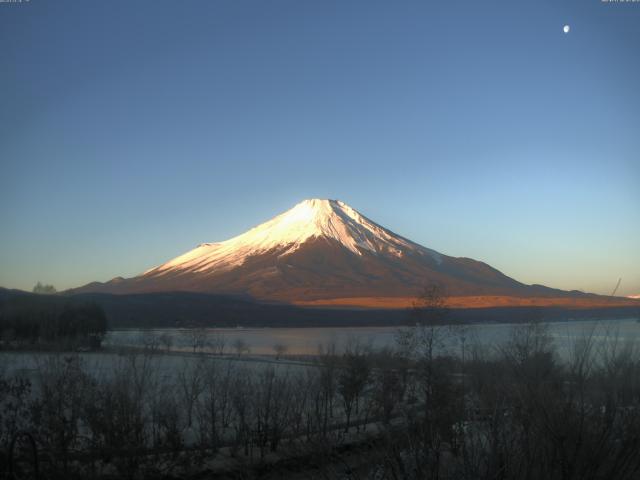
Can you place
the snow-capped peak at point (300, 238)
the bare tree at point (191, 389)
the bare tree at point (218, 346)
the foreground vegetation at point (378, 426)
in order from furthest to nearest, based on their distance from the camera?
the snow-capped peak at point (300, 238)
the bare tree at point (218, 346)
the bare tree at point (191, 389)
the foreground vegetation at point (378, 426)

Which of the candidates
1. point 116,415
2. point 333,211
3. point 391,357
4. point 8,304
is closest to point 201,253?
point 333,211

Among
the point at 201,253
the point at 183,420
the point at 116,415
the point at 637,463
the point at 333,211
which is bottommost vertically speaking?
the point at 183,420

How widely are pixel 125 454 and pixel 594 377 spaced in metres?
7.57

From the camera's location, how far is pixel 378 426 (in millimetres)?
7242

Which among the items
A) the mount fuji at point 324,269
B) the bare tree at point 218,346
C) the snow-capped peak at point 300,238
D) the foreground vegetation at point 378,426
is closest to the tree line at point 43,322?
the bare tree at point 218,346

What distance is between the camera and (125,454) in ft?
32.3

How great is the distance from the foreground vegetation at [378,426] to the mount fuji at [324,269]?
81129 mm

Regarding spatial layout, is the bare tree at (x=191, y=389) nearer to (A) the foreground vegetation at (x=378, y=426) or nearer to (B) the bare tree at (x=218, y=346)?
(A) the foreground vegetation at (x=378, y=426)

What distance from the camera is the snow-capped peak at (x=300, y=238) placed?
453 ft

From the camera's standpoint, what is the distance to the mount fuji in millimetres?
107500

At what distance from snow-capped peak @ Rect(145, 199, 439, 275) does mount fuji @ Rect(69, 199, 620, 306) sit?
246 mm

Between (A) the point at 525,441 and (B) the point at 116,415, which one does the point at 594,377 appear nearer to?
(A) the point at 525,441

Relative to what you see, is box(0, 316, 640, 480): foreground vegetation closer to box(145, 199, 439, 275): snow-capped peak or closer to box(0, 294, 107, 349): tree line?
box(0, 294, 107, 349): tree line

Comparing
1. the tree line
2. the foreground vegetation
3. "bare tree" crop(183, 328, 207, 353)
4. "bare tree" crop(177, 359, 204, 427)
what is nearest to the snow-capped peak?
"bare tree" crop(183, 328, 207, 353)
